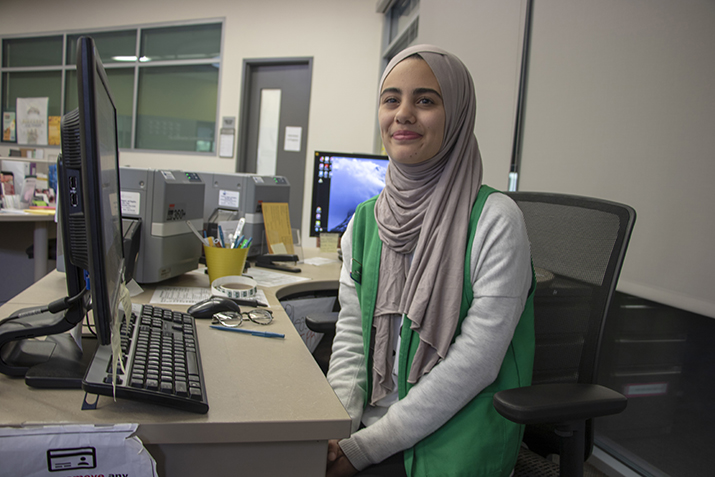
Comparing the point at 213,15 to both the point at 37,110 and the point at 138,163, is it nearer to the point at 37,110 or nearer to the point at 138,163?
the point at 138,163

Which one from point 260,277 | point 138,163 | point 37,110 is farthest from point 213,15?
point 260,277

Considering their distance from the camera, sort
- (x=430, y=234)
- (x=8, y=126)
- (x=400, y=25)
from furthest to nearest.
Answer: (x=8, y=126)
(x=400, y=25)
(x=430, y=234)

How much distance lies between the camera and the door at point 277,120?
4.84 metres

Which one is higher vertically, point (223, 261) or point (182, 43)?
point (182, 43)

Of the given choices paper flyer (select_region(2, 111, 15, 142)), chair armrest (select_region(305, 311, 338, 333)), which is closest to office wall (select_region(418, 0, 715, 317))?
chair armrest (select_region(305, 311, 338, 333))

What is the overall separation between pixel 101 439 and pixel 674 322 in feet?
4.73

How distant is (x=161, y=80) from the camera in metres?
5.44

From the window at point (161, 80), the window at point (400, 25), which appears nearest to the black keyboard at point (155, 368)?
the window at point (400, 25)

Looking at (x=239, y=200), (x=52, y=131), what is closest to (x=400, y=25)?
(x=239, y=200)

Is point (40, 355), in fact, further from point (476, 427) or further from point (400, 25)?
point (400, 25)

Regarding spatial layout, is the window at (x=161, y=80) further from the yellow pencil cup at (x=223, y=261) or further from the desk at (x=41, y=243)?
the yellow pencil cup at (x=223, y=261)

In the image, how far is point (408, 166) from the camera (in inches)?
41.7

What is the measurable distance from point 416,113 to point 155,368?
0.71 meters

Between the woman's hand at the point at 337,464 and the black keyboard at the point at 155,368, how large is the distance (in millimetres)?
299
